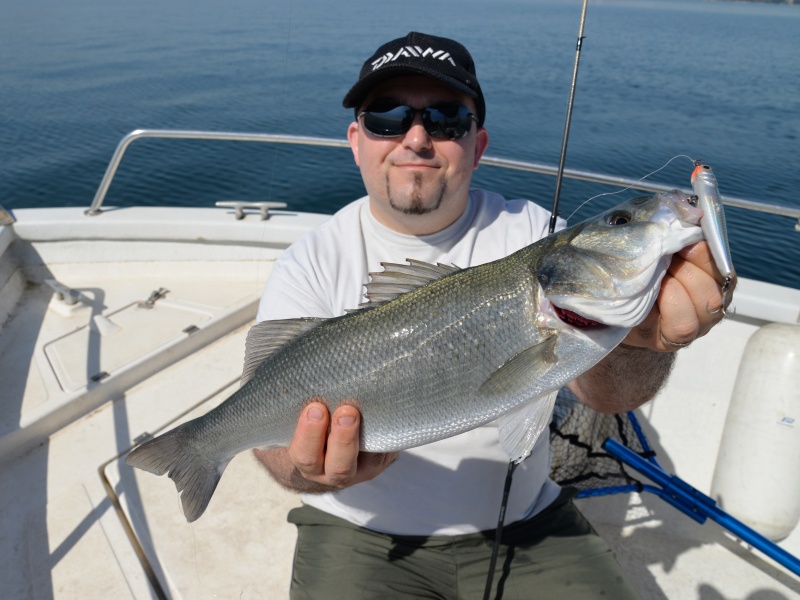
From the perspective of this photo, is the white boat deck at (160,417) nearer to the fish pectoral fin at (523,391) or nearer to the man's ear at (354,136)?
the fish pectoral fin at (523,391)

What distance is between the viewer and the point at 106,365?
4.16 metres

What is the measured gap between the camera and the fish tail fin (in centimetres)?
228

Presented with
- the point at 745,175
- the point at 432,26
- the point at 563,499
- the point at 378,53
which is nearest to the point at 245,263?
the point at 378,53

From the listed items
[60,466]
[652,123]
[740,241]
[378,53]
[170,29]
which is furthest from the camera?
[170,29]

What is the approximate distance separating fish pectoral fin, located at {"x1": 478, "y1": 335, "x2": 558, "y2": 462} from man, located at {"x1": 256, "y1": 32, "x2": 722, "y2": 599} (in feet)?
1.20

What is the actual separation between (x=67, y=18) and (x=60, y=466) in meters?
48.7

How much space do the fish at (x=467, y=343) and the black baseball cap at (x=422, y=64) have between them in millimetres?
1009

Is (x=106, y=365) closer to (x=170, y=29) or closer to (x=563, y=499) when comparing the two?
(x=563, y=499)

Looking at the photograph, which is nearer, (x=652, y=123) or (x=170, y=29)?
(x=652, y=123)

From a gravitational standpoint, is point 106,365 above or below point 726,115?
below

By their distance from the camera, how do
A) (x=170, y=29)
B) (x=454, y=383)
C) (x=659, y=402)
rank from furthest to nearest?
(x=170, y=29)
(x=659, y=402)
(x=454, y=383)

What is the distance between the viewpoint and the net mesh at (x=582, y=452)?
346cm

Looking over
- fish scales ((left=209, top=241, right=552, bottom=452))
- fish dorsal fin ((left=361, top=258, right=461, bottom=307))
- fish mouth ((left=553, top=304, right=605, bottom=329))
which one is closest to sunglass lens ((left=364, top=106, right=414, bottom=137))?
fish dorsal fin ((left=361, top=258, right=461, bottom=307))

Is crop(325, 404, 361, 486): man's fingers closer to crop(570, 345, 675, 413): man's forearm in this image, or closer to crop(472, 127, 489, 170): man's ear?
crop(570, 345, 675, 413): man's forearm
